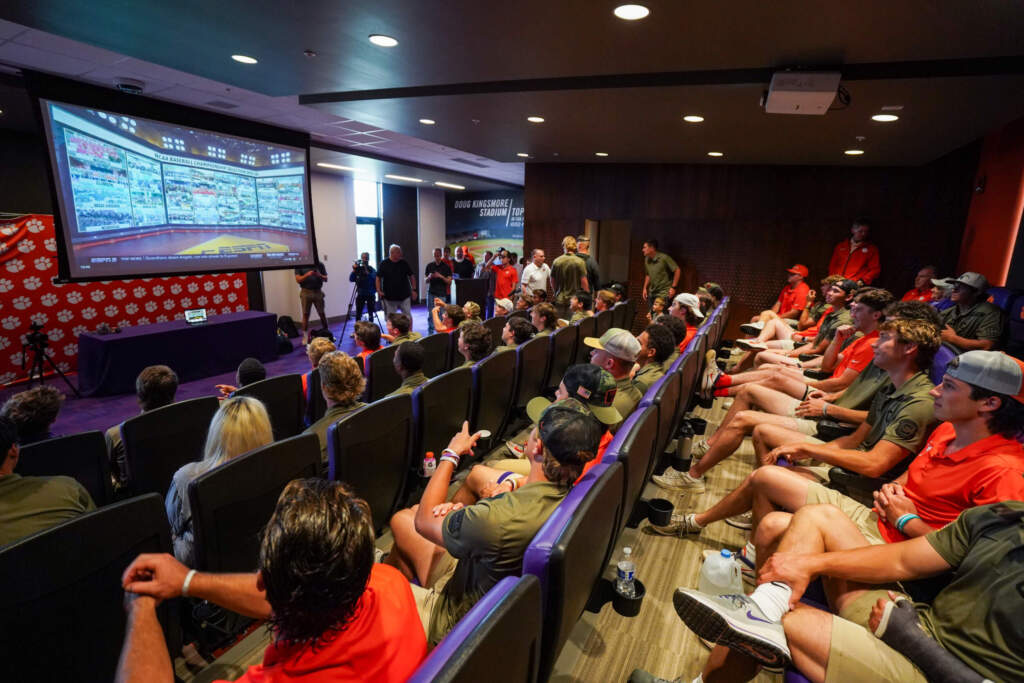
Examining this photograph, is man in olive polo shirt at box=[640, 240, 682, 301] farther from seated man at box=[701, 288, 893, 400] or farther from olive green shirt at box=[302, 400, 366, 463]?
olive green shirt at box=[302, 400, 366, 463]

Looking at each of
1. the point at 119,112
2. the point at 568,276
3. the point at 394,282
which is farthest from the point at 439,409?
the point at 394,282

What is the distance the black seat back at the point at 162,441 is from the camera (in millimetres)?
2258

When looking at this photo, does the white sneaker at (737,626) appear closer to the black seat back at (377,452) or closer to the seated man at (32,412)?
the black seat back at (377,452)

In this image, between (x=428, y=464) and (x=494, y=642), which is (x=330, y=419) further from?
(x=494, y=642)

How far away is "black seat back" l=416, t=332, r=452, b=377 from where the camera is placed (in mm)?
4035

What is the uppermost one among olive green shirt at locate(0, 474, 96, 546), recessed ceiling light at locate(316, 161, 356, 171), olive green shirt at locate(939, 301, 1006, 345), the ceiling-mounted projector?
recessed ceiling light at locate(316, 161, 356, 171)

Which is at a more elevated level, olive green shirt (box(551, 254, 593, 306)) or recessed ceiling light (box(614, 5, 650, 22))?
recessed ceiling light (box(614, 5, 650, 22))

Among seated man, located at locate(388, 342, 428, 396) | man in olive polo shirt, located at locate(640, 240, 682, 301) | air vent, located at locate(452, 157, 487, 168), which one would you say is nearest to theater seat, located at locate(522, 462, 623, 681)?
seated man, located at locate(388, 342, 428, 396)

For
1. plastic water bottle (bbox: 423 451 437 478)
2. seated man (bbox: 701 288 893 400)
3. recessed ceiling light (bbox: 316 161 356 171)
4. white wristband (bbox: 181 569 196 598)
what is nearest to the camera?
white wristband (bbox: 181 569 196 598)

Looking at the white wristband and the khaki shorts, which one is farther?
the khaki shorts

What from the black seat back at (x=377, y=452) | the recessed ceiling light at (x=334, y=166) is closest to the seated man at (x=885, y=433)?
the black seat back at (x=377, y=452)

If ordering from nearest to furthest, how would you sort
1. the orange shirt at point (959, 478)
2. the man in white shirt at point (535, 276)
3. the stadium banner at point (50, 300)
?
the orange shirt at point (959, 478) < the stadium banner at point (50, 300) < the man in white shirt at point (535, 276)

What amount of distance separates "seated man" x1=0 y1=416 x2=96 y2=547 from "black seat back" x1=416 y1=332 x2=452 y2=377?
2511mm

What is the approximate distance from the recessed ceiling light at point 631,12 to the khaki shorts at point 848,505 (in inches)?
94.8
